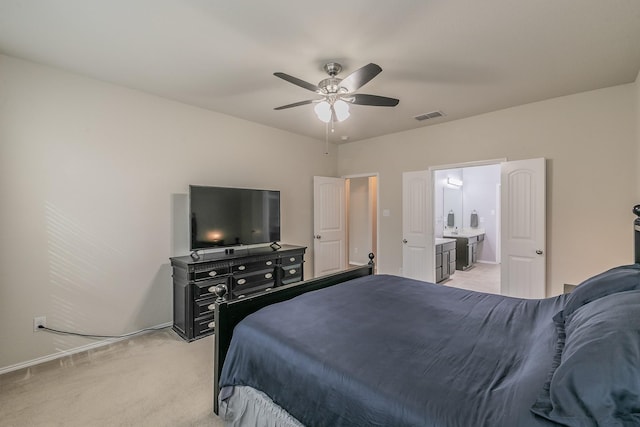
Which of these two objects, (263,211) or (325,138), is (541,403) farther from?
(325,138)

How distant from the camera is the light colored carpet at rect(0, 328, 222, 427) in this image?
1.94 meters

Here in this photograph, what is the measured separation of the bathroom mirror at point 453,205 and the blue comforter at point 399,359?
18.8 ft

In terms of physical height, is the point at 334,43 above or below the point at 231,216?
above

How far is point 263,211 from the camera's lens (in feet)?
13.3

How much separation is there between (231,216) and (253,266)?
2.33 ft

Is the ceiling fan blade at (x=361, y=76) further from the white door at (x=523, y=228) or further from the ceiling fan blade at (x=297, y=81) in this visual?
the white door at (x=523, y=228)

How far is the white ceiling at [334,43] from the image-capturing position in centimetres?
190

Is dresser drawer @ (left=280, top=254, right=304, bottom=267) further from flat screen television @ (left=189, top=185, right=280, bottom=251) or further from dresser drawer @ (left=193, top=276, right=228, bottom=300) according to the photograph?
dresser drawer @ (left=193, top=276, right=228, bottom=300)

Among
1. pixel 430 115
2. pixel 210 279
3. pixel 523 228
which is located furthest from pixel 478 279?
pixel 210 279

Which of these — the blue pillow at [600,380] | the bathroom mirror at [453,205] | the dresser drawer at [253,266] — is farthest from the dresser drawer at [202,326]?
the bathroom mirror at [453,205]

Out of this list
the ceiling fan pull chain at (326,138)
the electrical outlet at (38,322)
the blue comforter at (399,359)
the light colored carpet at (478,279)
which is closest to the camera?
the blue comforter at (399,359)

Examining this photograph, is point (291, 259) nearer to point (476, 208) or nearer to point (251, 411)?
point (251, 411)

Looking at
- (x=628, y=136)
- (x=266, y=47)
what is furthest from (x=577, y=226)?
(x=266, y=47)

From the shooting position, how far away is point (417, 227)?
180 inches
